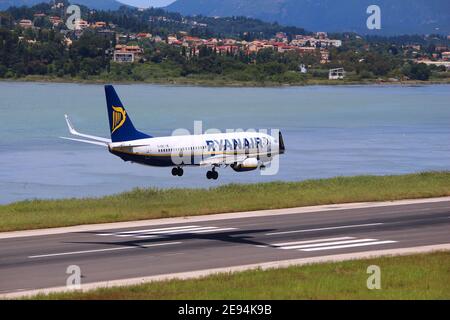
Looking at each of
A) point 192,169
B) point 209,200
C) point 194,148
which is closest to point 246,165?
point 194,148

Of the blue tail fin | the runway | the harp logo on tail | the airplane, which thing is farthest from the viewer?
the airplane

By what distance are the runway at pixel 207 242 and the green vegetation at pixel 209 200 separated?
6.96 feet

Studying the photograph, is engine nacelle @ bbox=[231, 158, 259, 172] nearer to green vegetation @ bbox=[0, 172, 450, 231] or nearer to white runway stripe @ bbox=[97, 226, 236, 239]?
green vegetation @ bbox=[0, 172, 450, 231]

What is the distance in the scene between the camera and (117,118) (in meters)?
85.9

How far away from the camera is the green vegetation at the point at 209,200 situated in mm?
60950

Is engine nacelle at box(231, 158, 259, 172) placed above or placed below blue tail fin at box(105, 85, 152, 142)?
below

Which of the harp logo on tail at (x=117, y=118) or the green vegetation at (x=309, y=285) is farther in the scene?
the harp logo on tail at (x=117, y=118)

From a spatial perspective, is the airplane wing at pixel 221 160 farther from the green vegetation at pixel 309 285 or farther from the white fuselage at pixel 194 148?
the green vegetation at pixel 309 285

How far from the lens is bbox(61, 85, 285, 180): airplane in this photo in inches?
3398

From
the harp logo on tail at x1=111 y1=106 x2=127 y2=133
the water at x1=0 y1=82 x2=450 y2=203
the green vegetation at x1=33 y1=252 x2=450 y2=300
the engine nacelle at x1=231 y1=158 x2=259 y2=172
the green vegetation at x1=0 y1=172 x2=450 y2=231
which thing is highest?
the harp logo on tail at x1=111 y1=106 x2=127 y2=133

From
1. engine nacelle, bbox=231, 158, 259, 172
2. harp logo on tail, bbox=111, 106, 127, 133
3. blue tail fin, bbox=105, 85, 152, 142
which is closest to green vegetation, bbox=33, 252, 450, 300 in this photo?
harp logo on tail, bbox=111, 106, 127, 133

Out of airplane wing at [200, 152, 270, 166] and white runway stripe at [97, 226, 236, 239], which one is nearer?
white runway stripe at [97, 226, 236, 239]

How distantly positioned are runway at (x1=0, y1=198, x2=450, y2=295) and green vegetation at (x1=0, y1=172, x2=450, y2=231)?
6.96 ft

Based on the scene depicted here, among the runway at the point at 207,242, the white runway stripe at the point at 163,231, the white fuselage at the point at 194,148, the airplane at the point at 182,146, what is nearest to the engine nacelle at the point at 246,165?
the airplane at the point at 182,146
